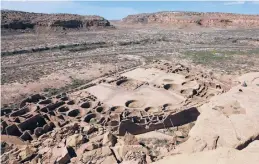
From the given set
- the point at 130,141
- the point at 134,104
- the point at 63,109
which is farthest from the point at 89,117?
the point at 130,141

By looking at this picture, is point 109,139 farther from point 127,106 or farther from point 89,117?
point 127,106

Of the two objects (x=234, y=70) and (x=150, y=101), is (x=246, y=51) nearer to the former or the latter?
(x=234, y=70)

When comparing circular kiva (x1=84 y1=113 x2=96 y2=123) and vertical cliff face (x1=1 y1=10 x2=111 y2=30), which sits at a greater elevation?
vertical cliff face (x1=1 y1=10 x2=111 y2=30)

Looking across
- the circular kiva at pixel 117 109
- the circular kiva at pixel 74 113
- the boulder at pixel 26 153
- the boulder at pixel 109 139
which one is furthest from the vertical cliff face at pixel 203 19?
the boulder at pixel 26 153

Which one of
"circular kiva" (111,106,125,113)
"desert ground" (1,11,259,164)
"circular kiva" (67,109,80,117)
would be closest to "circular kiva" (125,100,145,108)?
"desert ground" (1,11,259,164)

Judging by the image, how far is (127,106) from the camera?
1051 inches

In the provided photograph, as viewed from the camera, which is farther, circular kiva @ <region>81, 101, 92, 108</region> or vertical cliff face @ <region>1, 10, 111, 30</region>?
vertical cliff face @ <region>1, 10, 111, 30</region>

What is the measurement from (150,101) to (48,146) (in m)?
10.6

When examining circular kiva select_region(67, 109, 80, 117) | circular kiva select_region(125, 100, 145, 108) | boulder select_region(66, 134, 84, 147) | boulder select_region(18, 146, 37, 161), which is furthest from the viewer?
circular kiva select_region(125, 100, 145, 108)

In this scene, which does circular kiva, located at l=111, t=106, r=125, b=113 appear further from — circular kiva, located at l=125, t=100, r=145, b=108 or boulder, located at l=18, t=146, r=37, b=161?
boulder, located at l=18, t=146, r=37, b=161

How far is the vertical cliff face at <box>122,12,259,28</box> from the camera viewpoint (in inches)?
3612

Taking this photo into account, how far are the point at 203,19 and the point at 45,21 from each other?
48.1m

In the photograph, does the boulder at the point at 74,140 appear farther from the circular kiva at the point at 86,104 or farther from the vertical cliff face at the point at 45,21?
the vertical cliff face at the point at 45,21

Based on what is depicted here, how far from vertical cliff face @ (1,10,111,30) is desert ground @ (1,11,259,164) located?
773 inches
